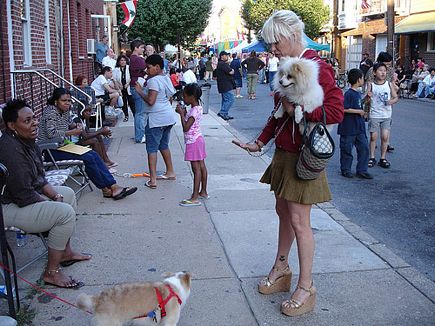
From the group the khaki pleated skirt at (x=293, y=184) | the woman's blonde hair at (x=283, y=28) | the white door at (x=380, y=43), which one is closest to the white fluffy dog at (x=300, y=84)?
the woman's blonde hair at (x=283, y=28)

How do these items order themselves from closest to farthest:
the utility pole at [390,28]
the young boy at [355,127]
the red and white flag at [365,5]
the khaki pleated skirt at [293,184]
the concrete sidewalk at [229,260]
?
Answer: the khaki pleated skirt at [293,184]
the concrete sidewalk at [229,260]
the young boy at [355,127]
the utility pole at [390,28]
the red and white flag at [365,5]

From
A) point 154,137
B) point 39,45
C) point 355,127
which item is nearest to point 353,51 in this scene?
point 39,45

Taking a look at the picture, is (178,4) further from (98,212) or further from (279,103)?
(279,103)

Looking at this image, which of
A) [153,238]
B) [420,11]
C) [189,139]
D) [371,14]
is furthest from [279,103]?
[371,14]

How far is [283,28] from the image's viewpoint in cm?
357

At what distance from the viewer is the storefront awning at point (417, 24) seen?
91.2 ft

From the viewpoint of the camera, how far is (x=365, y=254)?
16.2 feet

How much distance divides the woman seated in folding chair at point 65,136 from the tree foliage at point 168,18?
2793 cm

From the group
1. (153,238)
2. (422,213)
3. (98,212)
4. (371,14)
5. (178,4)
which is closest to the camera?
(153,238)

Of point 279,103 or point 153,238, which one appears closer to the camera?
point 279,103

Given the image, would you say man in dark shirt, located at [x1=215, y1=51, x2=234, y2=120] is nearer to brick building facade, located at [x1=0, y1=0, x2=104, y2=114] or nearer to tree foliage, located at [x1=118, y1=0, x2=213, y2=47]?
brick building facade, located at [x1=0, y1=0, x2=104, y2=114]

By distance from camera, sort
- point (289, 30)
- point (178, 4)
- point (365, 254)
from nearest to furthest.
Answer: point (289, 30), point (365, 254), point (178, 4)

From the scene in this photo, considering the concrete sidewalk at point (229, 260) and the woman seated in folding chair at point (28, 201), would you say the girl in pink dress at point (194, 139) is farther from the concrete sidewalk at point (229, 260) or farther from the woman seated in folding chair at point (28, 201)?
the woman seated in folding chair at point (28, 201)

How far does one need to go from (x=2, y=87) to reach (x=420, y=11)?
95.0 ft
